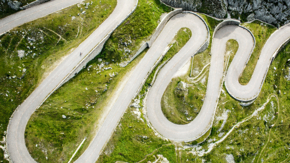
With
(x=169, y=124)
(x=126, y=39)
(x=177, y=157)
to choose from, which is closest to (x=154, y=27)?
(x=126, y=39)

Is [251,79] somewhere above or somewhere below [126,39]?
above

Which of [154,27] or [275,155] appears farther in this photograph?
[275,155]

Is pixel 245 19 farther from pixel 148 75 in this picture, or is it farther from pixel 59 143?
pixel 59 143

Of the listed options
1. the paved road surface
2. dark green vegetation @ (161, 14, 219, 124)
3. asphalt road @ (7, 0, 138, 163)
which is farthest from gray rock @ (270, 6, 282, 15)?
asphalt road @ (7, 0, 138, 163)

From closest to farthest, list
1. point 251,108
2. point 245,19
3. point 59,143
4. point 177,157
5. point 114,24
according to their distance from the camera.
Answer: point 59,143 < point 177,157 < point 114,24 < point 251,108 < point 245,19

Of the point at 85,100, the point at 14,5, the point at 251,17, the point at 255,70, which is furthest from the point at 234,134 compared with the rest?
the point at 14,5

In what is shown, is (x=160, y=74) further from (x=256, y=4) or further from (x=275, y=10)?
(x=275, y=10)
